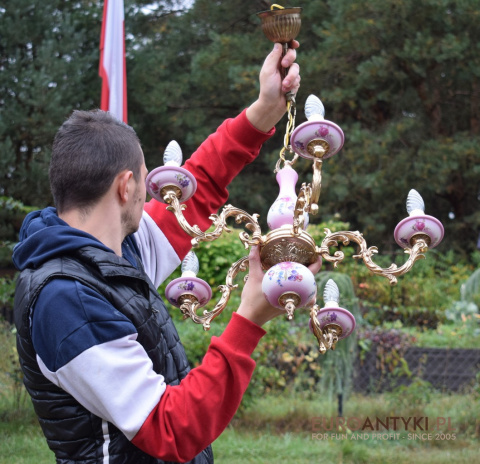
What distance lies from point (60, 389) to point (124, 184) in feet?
1.59

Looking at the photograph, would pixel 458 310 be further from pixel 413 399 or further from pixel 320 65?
pixel 320 65

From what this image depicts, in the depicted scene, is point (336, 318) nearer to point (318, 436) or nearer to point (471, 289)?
point (318, 436)

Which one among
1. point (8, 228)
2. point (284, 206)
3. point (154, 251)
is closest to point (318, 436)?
point (154, 251)

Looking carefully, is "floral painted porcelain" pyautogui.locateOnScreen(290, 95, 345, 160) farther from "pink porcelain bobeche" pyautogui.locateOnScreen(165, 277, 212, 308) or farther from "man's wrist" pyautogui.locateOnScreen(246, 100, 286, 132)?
"pink porcelain bobeche" pyautogui.locateOnScreen(165, 277, 212, 308)

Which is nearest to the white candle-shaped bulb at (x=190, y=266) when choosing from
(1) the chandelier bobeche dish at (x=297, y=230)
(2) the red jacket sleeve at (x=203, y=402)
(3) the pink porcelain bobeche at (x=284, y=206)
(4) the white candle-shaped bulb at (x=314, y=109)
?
(1) the chandelier bobeche dish at (x=297, y=230)

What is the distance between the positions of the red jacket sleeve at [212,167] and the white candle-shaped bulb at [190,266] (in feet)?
0.28

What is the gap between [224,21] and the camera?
619 inches

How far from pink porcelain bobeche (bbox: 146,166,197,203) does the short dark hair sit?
0.36 ft

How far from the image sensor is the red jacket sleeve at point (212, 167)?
2.21m

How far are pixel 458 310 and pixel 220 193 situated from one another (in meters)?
6.34

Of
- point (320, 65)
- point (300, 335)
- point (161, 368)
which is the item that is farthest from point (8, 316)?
point (161, 368)

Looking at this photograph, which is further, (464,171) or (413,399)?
(464,171)

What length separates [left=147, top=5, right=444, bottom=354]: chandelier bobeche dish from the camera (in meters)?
1.56

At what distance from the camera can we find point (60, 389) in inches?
60.9
